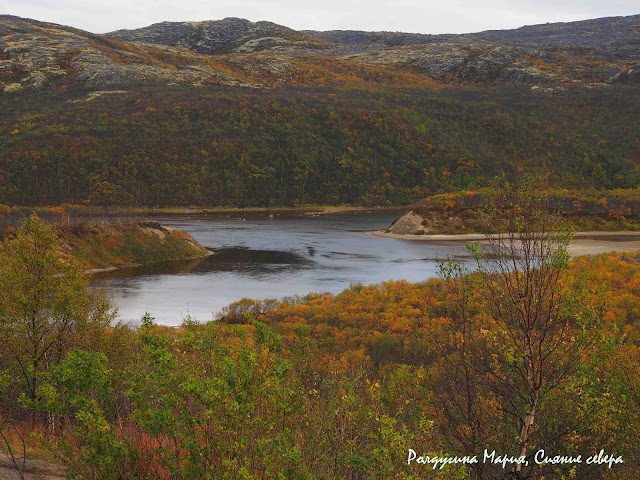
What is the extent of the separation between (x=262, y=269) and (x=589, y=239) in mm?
55127

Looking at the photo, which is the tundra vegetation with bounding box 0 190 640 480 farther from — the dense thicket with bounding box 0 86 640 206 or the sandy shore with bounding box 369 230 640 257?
the dense thicket with bounding box 0 86 640 206

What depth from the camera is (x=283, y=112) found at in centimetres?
19675

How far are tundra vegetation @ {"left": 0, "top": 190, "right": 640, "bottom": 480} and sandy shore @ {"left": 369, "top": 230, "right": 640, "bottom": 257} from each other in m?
66.2

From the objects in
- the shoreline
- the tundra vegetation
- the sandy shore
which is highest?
the tundra vegetation

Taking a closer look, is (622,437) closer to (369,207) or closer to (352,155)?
(369,207)

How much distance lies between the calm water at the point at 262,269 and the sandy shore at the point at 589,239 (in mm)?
4157

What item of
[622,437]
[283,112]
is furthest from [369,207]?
[622,437]

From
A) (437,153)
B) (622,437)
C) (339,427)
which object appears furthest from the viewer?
(437,153)

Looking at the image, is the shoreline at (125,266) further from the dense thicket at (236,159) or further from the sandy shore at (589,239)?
the dense thicket at (236,159)

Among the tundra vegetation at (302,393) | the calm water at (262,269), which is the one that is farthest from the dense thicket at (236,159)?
the tundra vegetation at (302,393)

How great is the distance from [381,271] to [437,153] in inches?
5033

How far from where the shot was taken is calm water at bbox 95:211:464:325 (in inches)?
2058

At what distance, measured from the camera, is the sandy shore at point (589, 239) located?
84312mm

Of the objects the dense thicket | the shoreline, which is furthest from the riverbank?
the dense thicket
